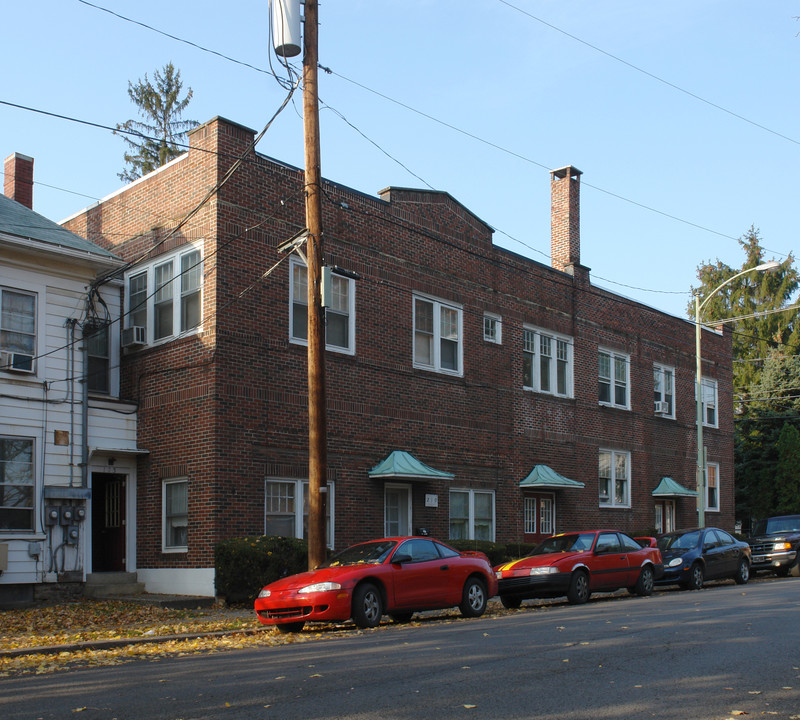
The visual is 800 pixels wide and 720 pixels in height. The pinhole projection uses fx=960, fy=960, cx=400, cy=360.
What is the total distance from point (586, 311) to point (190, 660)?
20.3m

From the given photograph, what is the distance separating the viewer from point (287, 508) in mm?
19719

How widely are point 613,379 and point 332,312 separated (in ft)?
40.0

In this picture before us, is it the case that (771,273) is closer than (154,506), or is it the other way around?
(154,506)

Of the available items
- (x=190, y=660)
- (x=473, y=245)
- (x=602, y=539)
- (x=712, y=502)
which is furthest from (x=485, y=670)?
(x=712, y=502)

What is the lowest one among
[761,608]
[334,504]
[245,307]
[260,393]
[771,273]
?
[761,608]

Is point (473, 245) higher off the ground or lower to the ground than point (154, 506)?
higher

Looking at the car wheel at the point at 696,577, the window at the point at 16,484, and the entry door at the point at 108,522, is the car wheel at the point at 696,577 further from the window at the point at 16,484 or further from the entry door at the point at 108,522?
the window at the point at 16,484

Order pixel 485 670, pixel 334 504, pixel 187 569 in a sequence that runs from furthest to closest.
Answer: pixel 334 504 → pixel 187 569 → pixel 485 670

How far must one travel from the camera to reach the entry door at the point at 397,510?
2164 cm

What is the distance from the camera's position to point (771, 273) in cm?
5972

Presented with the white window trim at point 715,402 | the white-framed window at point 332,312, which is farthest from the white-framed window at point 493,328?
the white window trim at point 715,402

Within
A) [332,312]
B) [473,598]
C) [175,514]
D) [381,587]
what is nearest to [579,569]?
[473,598]

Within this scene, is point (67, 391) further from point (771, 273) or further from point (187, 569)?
point (771, 273)

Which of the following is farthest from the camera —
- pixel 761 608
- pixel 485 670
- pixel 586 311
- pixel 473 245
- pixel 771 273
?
pixel 771 273
